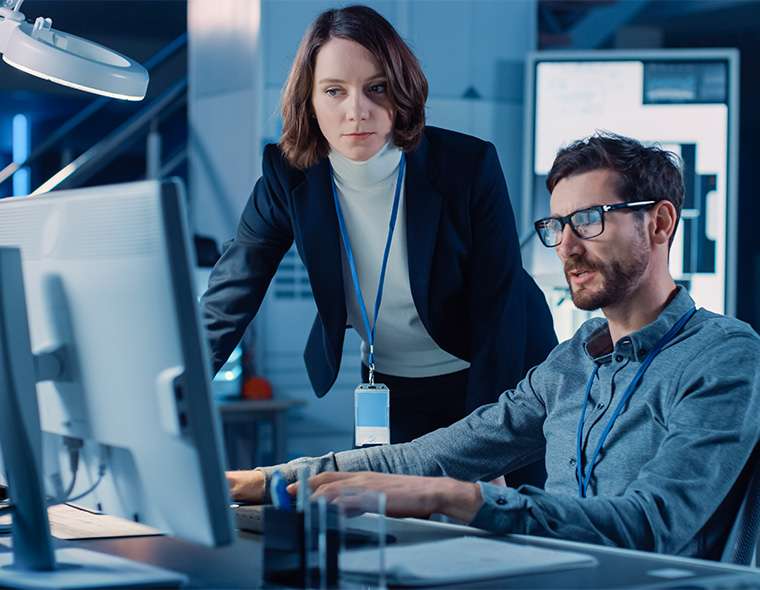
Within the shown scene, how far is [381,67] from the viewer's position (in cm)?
214

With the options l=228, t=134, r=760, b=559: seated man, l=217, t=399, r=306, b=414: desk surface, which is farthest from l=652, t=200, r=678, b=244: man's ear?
l=217, t=399, r=306, b=414: desk surface

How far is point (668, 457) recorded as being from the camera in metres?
1.52

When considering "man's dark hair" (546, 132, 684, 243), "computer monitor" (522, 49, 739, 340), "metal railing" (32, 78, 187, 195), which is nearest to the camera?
"man's dark hair" (546, 132, 684, 243)

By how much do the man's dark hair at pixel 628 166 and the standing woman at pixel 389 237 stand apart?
450 millimetres

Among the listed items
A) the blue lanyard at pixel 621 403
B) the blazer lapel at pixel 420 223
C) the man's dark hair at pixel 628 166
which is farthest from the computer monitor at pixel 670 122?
the blue lanyard at pixel 621 403

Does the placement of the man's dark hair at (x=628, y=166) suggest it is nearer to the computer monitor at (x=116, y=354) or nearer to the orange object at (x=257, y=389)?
the computer monitor at (x=116, y=354)

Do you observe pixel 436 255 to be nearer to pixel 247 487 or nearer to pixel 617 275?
pixel 617 275

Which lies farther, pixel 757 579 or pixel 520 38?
pixel 520 38

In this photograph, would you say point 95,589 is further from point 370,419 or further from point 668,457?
point 370,419

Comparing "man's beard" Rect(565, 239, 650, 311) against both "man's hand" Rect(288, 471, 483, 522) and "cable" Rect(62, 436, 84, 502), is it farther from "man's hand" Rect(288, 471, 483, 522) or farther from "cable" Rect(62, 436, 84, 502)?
"cable" Rect(62, 436, 84, 502)

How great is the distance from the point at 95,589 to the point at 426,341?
1281 mm

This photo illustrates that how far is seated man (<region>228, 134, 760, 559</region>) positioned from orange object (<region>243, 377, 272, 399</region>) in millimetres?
2925

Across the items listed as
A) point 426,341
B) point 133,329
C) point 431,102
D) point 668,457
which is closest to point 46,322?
point 133,329

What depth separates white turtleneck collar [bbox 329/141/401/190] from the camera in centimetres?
224
